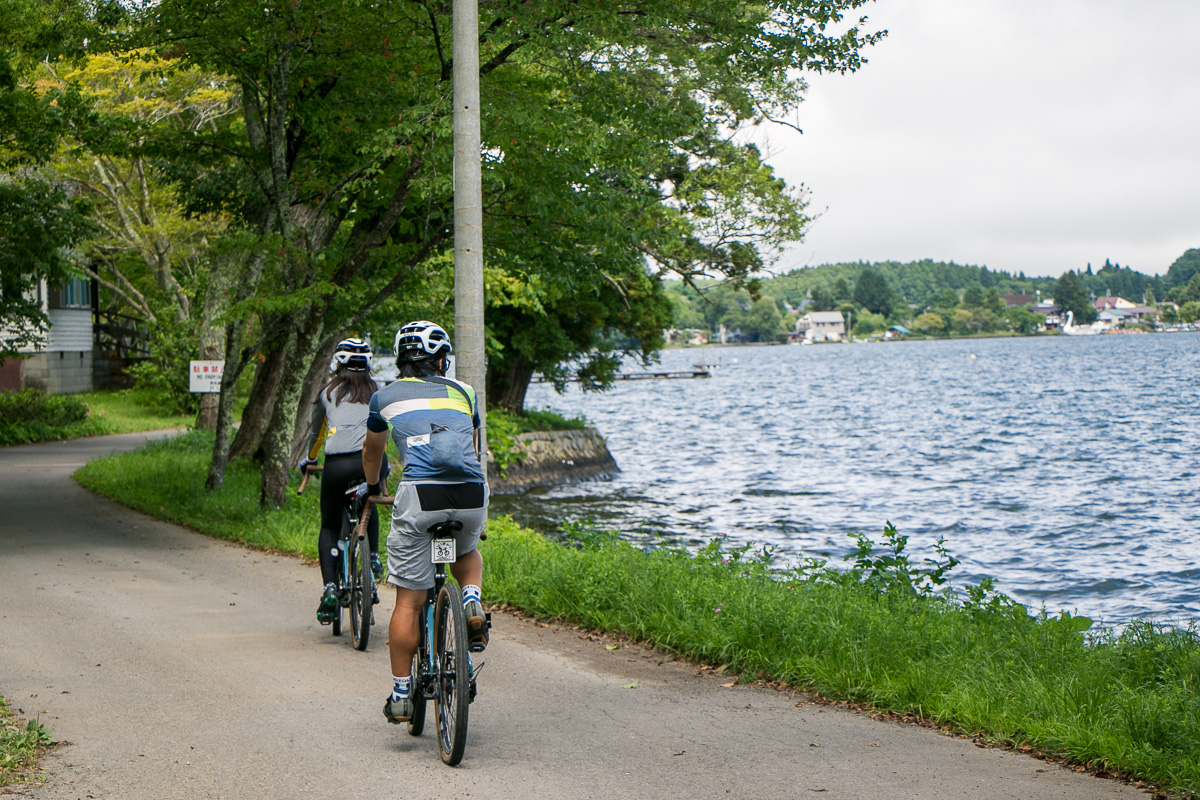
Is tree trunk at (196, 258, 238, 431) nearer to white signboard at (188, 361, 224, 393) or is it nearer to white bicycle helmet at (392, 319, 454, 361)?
white signboard at (188, 361, 224, 393)

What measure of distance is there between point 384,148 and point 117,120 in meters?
4.42

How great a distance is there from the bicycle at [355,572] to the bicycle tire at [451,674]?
230cm

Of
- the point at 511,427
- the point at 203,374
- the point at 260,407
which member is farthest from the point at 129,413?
the point at 260,407

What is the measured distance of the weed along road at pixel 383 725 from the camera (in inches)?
199

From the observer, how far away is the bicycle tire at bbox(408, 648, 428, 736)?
5543 mm

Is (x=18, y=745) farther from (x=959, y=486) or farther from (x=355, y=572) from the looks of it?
(x=959, y=486)

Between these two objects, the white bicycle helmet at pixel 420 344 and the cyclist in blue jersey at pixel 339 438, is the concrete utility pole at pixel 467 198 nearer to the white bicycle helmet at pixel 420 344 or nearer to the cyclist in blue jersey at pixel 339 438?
the cyclist in blue jersey at pixel 339 438

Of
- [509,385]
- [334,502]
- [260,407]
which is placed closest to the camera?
[334,502]

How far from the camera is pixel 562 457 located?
3170 centimetres

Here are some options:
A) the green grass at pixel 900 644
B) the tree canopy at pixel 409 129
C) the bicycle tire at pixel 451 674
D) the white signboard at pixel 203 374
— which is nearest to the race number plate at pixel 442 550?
the bicycle tire at pixel 451 674

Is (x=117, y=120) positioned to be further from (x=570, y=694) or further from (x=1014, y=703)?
(x=1014, y=703)

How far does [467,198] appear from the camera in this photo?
30.7 feet

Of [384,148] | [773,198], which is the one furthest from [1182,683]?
[773,198]

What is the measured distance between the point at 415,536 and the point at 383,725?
1.25m
